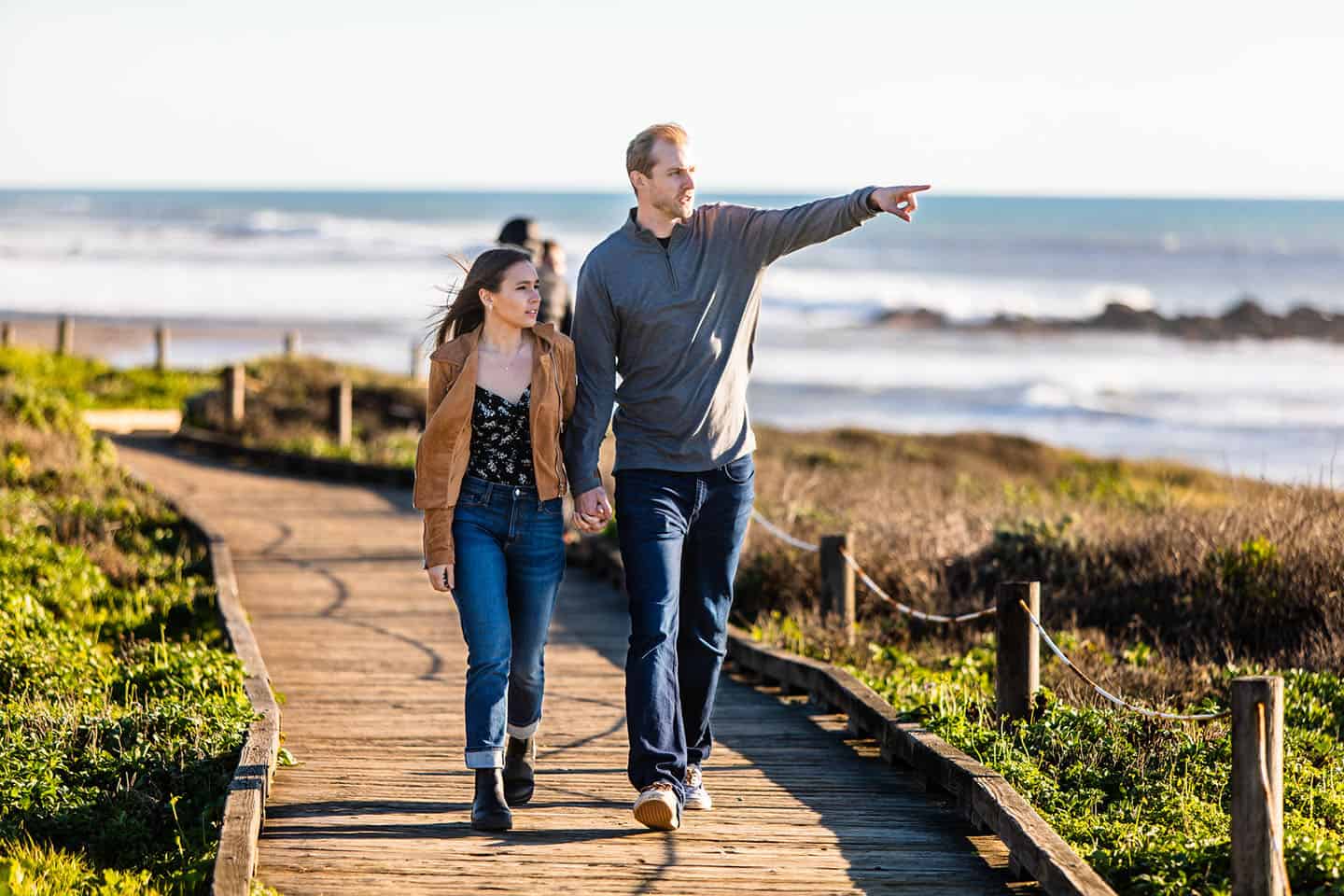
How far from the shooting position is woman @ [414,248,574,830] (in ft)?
18.6

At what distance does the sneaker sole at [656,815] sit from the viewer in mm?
5680

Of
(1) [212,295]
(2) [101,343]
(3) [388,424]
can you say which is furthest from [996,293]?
(3) [388,424]

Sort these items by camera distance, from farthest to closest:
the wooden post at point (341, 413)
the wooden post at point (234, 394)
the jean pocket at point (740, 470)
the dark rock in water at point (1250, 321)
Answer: the dark rock in water at point (1250, 321), the wooden post at point (234, 394), the wooden post at point (341, 413), the jean pocket at point (740, 470)

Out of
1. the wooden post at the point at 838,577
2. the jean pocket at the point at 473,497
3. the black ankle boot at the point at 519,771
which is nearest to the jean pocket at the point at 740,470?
the jean pocket at the point at 473,497

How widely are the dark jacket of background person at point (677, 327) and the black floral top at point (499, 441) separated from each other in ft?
0.62

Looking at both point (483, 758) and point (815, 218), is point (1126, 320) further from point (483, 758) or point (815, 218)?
point (483, 758)

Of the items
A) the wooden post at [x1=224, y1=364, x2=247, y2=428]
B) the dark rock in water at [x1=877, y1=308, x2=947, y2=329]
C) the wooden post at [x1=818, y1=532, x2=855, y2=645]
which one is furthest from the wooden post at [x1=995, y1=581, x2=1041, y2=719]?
the dark rock in water at [x1=877, y1=308, x2=947, y2=329]

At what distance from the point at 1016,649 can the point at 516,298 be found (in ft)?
8.66

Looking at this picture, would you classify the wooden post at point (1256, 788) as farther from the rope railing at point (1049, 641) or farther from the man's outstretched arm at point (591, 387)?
the man's outstretched arm at point (591, 387)

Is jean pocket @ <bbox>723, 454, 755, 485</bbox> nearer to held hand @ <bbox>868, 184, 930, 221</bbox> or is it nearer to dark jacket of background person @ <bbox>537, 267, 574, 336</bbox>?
held hand @ <bbox>868, 184, 930, 221</bbox>

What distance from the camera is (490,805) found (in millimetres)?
5746

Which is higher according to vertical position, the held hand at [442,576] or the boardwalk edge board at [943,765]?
the held hand at [442,576]

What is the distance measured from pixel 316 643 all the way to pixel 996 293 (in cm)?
6586

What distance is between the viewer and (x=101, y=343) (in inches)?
1825
